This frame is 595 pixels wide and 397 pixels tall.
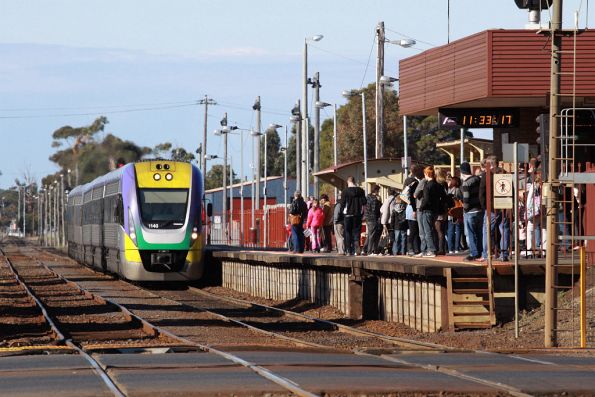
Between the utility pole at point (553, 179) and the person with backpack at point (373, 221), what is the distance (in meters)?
11.3

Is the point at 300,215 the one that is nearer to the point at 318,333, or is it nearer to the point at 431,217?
the point at 431,217

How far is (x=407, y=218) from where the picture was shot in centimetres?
2520

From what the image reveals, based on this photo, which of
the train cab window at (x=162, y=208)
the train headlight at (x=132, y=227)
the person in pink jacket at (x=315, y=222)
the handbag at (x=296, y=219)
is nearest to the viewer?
the handbag at (x=296, y=219)

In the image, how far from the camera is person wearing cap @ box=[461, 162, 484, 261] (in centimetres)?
2100

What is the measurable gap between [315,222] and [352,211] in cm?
575

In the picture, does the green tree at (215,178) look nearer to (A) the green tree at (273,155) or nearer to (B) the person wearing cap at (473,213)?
(A) the green tree at (273,155)

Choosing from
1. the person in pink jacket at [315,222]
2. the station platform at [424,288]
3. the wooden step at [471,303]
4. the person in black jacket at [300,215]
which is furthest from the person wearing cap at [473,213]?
the person in pink jacket at [315,222]

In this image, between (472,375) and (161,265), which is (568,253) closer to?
(472,375)

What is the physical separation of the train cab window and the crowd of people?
3271 millimetres

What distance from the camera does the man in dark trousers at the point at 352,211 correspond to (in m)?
Answer: 27.7

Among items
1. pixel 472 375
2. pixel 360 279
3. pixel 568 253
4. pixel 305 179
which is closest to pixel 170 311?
pixel 360 279

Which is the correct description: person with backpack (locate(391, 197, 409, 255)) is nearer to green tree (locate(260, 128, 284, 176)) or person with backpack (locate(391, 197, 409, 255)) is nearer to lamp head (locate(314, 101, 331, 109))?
lamp head (locate(314, 101, 331, 109))

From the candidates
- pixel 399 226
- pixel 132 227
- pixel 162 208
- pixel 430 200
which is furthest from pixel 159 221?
pixel 430 200

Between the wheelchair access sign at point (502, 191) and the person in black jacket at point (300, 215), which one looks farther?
the person in black jacket at point (300, 215)
